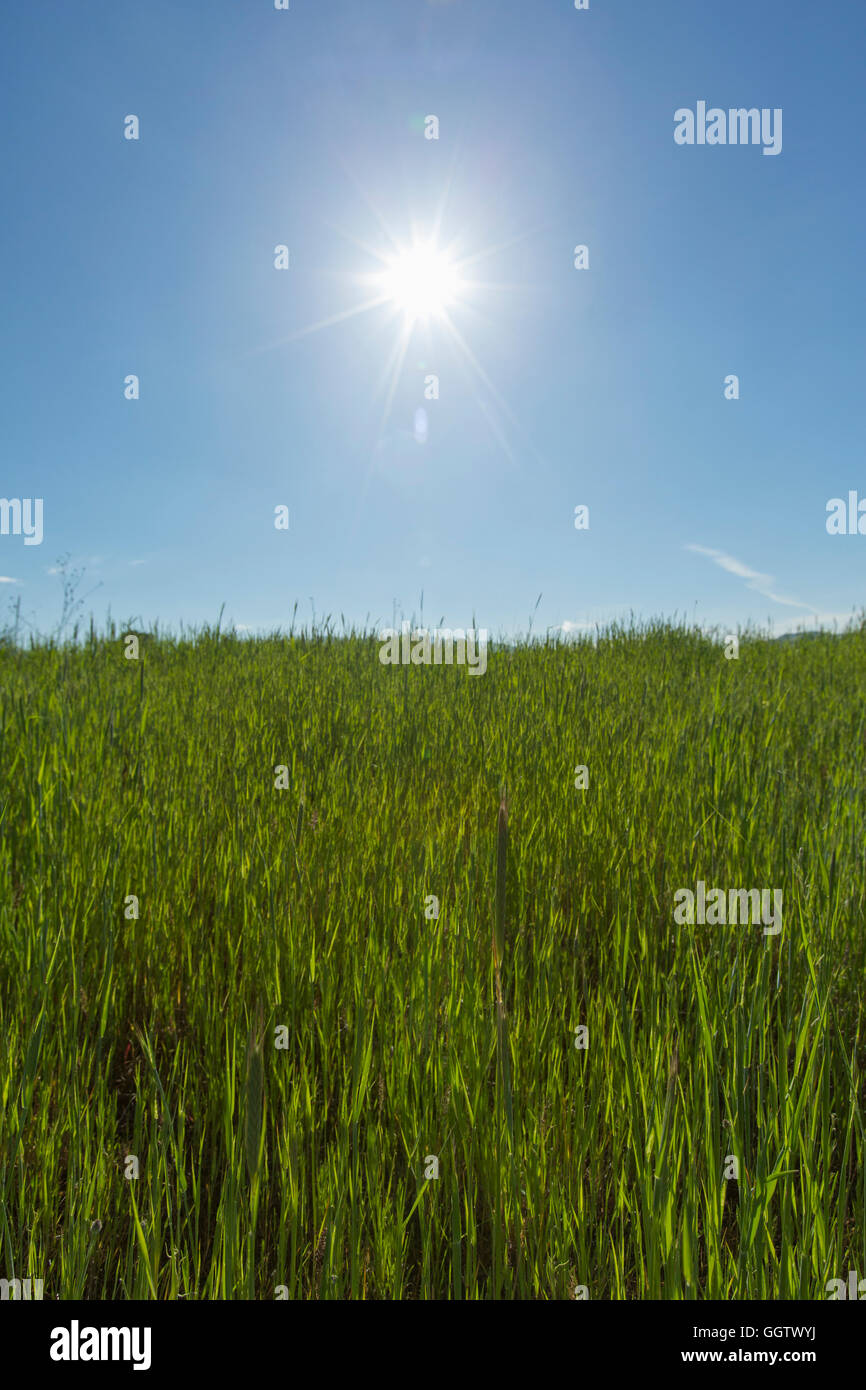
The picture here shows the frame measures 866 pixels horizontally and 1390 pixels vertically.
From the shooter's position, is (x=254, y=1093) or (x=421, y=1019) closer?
(x=254, y=1093)

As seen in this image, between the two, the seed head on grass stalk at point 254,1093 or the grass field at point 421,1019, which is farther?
the grass field at point 421,1019

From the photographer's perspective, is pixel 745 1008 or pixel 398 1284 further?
pixel 745 1008

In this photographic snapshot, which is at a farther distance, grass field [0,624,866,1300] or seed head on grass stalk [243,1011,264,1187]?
grass field [0,624,866,1300]

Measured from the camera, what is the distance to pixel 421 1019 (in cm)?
146

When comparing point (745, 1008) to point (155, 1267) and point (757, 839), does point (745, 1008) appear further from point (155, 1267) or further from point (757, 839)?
point (155, 1267)

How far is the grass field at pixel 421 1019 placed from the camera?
106 cm

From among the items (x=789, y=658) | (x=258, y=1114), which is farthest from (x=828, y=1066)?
(x=789, y=658)

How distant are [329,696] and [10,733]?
2.04m

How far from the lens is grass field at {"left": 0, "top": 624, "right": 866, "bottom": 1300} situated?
3.49 feet
